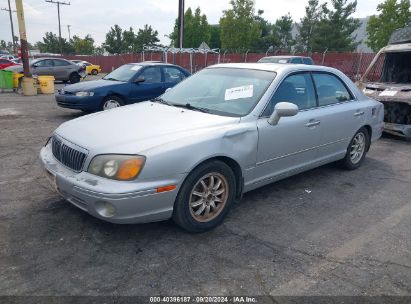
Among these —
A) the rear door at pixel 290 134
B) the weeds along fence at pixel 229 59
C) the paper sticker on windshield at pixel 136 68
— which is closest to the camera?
the rear door at pixel 290 134

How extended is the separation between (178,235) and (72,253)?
932mm

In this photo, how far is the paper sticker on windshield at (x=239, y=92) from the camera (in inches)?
153

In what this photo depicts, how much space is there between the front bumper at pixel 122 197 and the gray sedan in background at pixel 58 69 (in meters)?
18.5

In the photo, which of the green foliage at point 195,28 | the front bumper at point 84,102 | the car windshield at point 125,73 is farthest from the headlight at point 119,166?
the green foliage at point 195,28

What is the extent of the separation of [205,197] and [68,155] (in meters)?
1.32

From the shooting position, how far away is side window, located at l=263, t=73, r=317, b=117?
12.7 feet

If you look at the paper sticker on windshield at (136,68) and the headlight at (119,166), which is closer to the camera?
the headlight at (119,166)

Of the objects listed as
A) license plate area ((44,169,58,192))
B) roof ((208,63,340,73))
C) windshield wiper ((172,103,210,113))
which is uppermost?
roof ((208,63,340,73))

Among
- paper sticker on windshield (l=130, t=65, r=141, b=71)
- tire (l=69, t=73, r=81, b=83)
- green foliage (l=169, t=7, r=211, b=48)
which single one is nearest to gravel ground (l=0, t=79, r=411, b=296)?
paper sticker on windshield (l=130, t=65, r=141, b=71)

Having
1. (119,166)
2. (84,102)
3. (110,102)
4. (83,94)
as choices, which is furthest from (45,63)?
(119,166)

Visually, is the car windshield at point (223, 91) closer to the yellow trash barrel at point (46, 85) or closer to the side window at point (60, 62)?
the yellow trash barrel at point (46, 85)

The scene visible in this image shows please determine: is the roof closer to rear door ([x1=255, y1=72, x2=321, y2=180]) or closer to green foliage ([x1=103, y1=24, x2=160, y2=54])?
rear door ([x1=255, y1=72, x2=321, y2=180])

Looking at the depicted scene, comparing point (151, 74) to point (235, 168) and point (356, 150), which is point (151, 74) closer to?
point (356, 150)

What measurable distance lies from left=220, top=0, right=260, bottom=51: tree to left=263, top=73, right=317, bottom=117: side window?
39.7 meters
